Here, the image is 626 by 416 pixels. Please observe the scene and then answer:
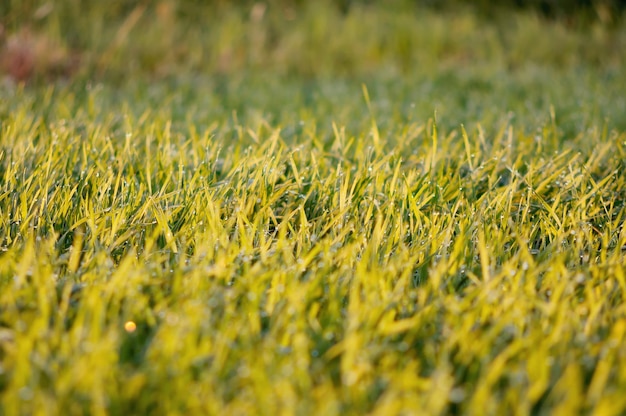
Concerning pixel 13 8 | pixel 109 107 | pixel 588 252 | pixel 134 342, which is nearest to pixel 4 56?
pixel 13 8

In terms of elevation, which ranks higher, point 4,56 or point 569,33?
point 569,33

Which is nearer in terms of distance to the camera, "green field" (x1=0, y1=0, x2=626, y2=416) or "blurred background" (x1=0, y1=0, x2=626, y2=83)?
"green field" (x1=0, y1=0, x2=626, y2=416)

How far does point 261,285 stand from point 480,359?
57 centimetres

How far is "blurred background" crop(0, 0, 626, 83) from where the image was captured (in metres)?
4.64

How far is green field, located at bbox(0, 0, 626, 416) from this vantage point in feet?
3.91

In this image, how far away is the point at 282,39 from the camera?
5.50 meters

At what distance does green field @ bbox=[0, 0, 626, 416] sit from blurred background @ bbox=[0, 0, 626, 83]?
129 cm

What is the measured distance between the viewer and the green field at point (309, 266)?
46.9 inches

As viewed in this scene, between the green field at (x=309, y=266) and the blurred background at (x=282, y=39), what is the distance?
4.22 feet

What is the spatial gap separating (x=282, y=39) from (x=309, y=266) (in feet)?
14.0

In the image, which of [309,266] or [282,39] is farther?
[282,39]

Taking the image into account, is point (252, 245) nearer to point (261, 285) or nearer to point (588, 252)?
point (261, 285)

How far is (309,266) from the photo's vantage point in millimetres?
1649

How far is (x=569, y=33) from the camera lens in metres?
6.29
